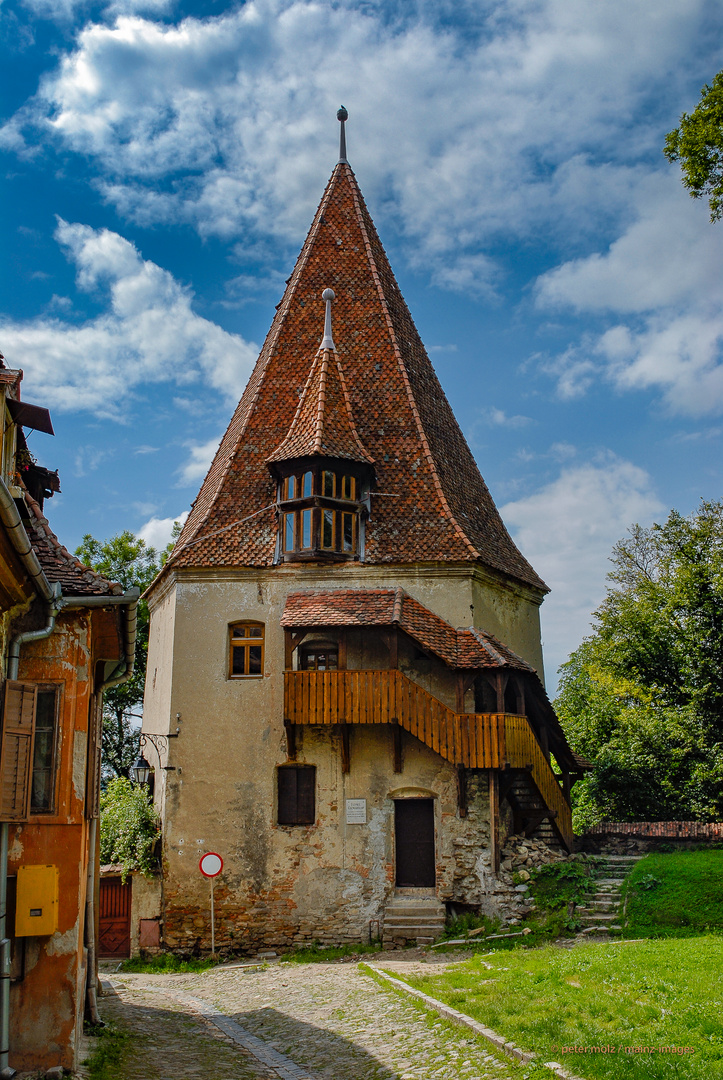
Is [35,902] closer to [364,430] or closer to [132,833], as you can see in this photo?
[132,833]

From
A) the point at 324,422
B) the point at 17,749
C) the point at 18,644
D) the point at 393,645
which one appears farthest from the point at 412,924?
the point at 18,644

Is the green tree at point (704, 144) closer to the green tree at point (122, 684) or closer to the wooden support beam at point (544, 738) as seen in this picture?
the wooden support beam at point (544, 738)

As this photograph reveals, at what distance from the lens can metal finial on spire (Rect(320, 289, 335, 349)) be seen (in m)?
23.6

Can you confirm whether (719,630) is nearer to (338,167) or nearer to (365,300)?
(365,300)

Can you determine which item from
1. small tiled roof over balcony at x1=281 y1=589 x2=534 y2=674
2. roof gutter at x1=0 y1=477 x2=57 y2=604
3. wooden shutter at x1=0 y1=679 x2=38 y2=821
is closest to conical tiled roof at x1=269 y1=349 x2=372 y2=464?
small tiled roof over balcony at x1=281 y1=589 x2=534 y2=674

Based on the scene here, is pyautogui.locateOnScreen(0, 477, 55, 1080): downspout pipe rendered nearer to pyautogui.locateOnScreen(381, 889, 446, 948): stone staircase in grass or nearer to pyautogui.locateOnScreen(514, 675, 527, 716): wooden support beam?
pyautogui.locateOnScreen(381, 889, 446, 948): stone staircase in grass

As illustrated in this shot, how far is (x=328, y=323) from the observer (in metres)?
23.8

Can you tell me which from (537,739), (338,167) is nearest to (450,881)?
(537,739)

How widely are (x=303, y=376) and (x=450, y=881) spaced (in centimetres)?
1245

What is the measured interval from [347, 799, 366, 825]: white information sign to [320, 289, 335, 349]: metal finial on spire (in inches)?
432

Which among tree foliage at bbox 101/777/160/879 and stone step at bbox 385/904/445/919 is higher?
tree foliage at bbox 101/777/160/879

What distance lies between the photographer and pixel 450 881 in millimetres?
18641

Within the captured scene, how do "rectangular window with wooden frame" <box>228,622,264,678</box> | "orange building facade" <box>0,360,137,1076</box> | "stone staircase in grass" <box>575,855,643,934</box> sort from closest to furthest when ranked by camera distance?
"orange building facade" <box>0,360,137,1076</box>
"stone staircase in grass" <box>575,855,643,934</box>
"rectangular window with wooden frame" <box>228,622,264,678</box>

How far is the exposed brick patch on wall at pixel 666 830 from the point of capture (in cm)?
1918
